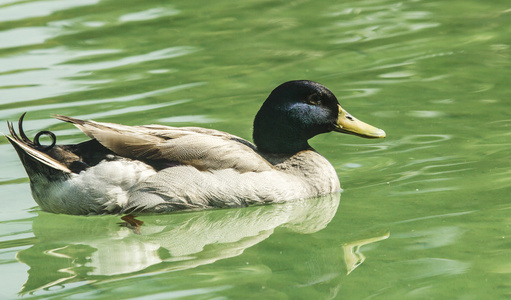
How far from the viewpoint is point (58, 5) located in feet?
47.1

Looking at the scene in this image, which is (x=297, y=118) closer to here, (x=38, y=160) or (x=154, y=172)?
(x=154, y=172)

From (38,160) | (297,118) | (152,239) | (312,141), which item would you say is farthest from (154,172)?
(312,141)

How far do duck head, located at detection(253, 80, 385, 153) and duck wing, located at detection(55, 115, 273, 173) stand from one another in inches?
15.9

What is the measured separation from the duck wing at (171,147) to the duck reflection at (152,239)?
1.33 feet

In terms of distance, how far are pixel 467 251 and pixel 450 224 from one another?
21.8 inches

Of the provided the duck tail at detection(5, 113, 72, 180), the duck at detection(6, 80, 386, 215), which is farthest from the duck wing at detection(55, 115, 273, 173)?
the duck tail at detection(5, 113, 72, 180)

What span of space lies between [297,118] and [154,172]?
4.54 ft

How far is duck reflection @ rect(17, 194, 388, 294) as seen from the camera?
625 cm

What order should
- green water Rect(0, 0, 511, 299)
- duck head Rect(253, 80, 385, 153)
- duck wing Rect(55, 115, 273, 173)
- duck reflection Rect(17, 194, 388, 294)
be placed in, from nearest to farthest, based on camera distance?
green water Rect(0, 0, 511, 299) < duck reflection Rect(17, 194, 388, 294) < duck wing Rect(55, 115, 273, 173) < duck head Rect(253, 80, 385, 153)

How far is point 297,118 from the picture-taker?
7918 millimetres

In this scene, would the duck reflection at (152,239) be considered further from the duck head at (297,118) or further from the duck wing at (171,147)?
the duck head at (297,118)

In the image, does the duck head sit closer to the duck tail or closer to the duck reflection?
the duck reflection

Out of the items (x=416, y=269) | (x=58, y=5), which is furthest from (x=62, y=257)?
(x=58, y=5)

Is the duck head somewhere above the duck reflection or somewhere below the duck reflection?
above
